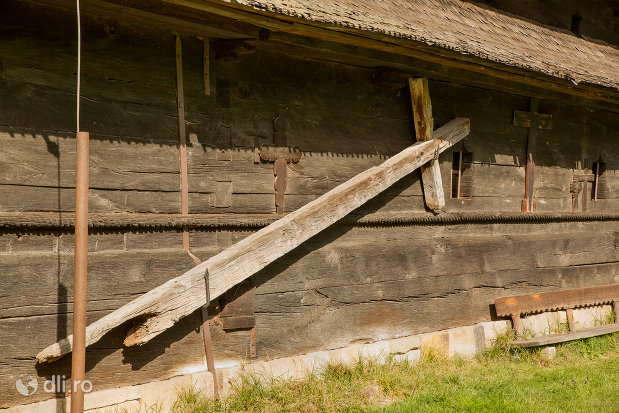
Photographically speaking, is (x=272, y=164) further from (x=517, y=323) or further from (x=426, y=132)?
(x=517, y=323)

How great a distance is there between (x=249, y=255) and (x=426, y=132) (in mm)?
2157

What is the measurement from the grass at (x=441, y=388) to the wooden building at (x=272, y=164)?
317 mm

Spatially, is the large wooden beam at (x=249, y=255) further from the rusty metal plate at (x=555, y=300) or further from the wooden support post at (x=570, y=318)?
the wooden support post at (x=570, y=318)

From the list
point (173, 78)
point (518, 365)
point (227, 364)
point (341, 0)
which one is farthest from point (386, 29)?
point (518, 365)

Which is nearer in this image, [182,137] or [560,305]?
[182,137]

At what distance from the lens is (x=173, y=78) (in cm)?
439

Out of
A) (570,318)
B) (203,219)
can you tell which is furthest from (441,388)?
(570,318)

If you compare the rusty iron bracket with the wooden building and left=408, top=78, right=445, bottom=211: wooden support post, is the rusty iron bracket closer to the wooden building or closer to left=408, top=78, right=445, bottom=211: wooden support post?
the wooden building

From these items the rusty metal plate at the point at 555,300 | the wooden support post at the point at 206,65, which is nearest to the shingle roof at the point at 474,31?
the wooden support post at the point at 206,65

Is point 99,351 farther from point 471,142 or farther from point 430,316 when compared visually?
point 471,142

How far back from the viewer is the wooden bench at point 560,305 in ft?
20.8

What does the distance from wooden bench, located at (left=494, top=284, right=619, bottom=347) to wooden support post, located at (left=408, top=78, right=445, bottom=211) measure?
1420 mm

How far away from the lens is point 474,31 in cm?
590

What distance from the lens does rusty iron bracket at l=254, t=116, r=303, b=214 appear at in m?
4.84
